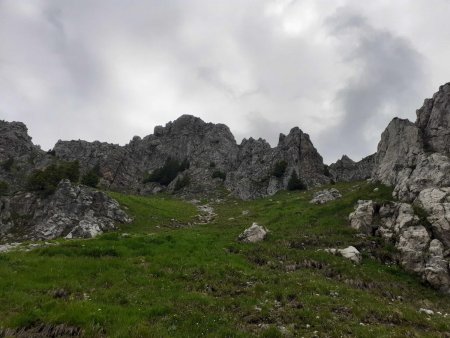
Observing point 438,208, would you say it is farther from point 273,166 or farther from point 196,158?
point 196,158

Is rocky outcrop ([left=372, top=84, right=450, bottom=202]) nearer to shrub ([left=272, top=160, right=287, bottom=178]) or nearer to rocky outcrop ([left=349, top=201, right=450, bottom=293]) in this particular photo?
rocky outcrop ([left=349, top=201, right=450, bottom=293])

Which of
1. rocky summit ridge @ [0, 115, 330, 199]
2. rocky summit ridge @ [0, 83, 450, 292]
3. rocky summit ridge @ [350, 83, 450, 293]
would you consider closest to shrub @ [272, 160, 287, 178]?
rocky summit ridge @ [0, 115, 330, 199]

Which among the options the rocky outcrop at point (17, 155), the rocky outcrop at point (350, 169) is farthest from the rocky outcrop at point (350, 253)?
the rocky outcrop at point (17, 155)

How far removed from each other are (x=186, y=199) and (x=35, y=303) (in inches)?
3149

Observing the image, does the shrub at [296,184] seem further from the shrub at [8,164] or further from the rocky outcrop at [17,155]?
the shrub at [8,164]

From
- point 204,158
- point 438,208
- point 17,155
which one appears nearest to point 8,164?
point 17,155

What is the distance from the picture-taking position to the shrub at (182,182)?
110 metres

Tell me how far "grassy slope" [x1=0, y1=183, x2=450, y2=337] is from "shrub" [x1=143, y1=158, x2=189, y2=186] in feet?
286

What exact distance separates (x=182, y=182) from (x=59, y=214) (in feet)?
195

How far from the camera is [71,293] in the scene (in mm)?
19625

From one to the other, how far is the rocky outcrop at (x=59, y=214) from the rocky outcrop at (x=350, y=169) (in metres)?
60.2

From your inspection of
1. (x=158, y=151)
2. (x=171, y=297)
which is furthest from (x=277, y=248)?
(x=158, y=151)

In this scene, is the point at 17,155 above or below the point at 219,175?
below

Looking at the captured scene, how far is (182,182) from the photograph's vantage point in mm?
111000
